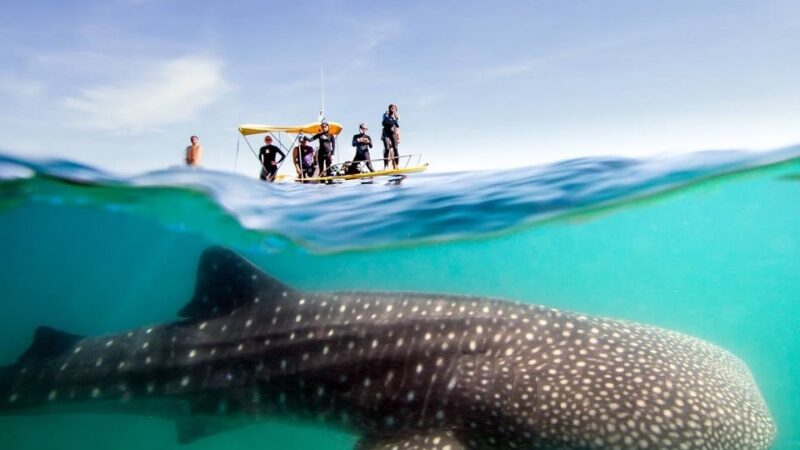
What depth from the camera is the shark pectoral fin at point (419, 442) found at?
5241mm

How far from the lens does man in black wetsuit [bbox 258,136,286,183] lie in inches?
552

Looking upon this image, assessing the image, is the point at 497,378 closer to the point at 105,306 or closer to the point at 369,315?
the point at 369,315

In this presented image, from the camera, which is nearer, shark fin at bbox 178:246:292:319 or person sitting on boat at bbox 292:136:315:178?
shark fin at bbox 178:246:292:319

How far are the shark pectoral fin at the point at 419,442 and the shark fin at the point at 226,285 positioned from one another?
2442 mm

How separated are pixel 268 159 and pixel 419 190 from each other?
14.3 feet

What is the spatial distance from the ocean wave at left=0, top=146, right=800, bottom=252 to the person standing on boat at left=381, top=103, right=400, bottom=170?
823 millimetres

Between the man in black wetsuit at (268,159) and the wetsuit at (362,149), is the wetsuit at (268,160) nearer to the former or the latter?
the man in black wetsuit at (268,159)

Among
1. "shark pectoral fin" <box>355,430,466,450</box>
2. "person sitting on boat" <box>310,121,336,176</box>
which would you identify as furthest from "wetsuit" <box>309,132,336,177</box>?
"shark pectoral fin" <box>355,430,466,450</box>

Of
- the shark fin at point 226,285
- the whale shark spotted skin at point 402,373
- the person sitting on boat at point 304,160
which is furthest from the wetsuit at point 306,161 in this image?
the whale shark spotted skin at point 402,373

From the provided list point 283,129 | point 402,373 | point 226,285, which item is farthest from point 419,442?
point 283,129

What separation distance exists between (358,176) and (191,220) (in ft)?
24.2

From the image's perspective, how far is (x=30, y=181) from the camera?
1317 cm

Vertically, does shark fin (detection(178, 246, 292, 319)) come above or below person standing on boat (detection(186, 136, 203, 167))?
below

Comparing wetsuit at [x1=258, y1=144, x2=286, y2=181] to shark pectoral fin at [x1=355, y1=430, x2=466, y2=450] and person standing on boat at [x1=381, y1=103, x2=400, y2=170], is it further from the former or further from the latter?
shark pectoral fin at [x1=355, y1=430, x2=466, y2=450]
